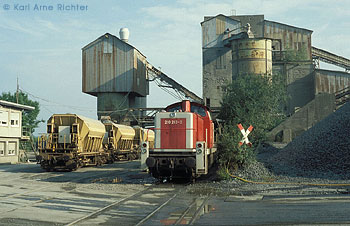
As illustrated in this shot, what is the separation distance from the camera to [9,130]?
4078 centimetres

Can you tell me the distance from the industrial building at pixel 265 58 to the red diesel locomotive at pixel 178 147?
34.2m

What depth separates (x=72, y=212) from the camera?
10.3 m

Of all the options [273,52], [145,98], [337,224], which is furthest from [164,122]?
[273,52]

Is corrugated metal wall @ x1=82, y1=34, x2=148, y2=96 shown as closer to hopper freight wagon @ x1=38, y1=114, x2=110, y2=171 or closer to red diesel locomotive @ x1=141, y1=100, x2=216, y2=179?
hopper freight wagon @ x1=38, y1=114, x2=110, y2=171

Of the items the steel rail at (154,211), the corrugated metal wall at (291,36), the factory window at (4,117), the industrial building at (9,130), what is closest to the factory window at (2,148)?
the industrial building at (9,130)

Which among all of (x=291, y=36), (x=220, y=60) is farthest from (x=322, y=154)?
(x=291, y=36)

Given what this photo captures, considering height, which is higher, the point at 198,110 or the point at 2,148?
the point at 198,110

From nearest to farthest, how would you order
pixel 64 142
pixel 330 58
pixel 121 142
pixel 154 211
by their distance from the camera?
pixel 154 211
pixel 64 142
pixel 121 142
pixel 330 58

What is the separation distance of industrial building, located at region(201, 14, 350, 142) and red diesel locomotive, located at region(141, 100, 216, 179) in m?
34.2

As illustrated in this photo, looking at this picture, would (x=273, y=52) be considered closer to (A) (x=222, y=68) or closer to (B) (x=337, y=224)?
(A) (x=222, y=68)

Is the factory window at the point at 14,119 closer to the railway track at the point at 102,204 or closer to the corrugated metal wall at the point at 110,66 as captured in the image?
the corrugated metal wall at the point at 110,66

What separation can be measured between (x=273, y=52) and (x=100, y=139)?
37103 millimetres

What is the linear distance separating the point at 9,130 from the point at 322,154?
31984mm

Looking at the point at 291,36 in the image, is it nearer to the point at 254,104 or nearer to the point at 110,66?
the point at 110,66
